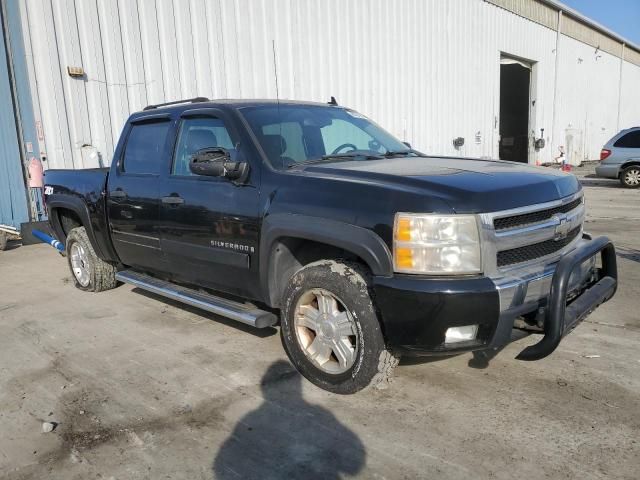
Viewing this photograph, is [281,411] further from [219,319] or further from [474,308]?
[219,319]

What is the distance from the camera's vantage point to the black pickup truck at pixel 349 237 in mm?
2777

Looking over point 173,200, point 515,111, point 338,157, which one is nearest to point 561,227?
point 338,157

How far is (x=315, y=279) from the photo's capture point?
10.5ft

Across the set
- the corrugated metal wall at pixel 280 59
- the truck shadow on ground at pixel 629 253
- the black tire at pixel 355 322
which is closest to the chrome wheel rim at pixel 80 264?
the black tire at pixel 355 322

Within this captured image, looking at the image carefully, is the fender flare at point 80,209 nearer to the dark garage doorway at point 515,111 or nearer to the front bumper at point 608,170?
the front bumper at point 608,170

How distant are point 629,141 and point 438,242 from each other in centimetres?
1498

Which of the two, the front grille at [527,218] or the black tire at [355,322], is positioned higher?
the front grille at [527,218]

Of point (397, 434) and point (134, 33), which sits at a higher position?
point (134, 33)

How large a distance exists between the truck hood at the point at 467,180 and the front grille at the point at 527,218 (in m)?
0.07

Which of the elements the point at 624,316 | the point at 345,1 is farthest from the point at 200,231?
the point at 345,1

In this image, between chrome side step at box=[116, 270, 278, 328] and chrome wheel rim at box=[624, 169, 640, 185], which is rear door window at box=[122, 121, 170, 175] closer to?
chrome side step at box=[116, 270, 278, 328]

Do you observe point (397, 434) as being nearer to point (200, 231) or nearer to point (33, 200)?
point (200, 231)

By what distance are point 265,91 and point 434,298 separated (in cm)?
928

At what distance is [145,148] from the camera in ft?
15.4
